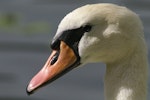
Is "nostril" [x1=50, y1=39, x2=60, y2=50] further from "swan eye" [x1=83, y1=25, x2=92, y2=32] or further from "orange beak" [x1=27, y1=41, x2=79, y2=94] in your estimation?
"swan eye" [x1=83, y1=25, x2=92, y2=32]

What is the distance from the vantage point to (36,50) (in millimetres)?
9648

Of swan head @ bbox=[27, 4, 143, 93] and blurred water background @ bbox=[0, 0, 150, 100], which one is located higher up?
swan head @ bbox=[27, 4, 143, 93]

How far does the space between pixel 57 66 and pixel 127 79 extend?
16.2 inches

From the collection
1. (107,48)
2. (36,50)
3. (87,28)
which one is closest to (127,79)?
(107,48)

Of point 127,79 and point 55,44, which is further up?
point 55,44

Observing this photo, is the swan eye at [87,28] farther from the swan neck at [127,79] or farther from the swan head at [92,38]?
the swan neck at [127,79]

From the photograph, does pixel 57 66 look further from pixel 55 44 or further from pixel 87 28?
pixel 87 28

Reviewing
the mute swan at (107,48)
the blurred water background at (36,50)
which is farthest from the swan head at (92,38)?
the blurred water background at (36,50)

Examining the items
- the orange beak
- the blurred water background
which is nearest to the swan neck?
the orange beak

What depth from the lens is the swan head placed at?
5.10 metres

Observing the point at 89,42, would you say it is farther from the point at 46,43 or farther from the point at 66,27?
the point at 46,43

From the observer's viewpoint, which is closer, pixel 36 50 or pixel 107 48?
pixel 107 48

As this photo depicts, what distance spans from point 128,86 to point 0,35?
5.14m

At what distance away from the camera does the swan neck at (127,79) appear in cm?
518
